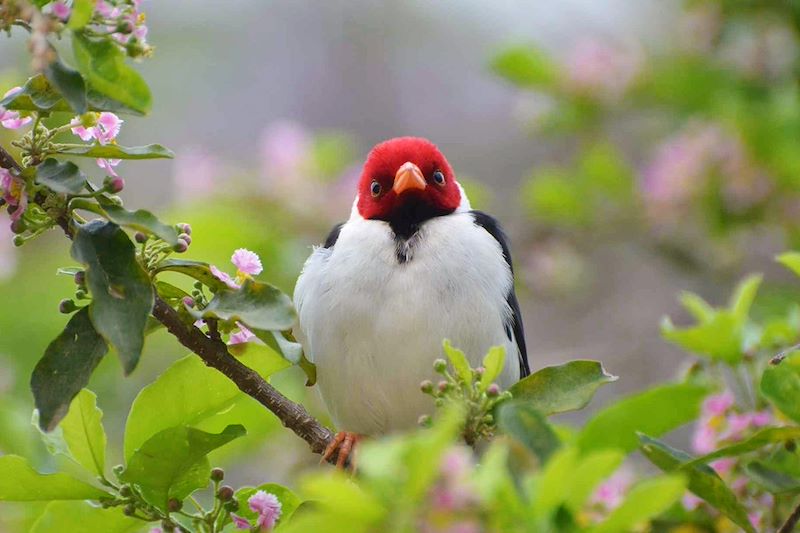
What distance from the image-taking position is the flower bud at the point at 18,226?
1.54m

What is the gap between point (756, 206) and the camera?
12.7 feet

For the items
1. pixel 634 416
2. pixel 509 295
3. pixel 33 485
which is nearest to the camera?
pixel 33 485

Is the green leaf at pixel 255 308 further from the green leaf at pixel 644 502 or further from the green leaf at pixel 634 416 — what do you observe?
the green leaf at pixel 634 416

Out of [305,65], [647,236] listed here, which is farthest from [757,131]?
[305,65]

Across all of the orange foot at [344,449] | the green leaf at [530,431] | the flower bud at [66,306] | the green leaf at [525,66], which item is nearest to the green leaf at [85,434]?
the flower bud at [66,306]

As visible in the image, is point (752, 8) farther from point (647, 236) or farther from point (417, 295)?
point (417, 295)

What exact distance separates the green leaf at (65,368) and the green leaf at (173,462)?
0.15m

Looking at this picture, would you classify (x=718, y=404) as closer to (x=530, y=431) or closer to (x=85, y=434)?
(x=530, y=431)

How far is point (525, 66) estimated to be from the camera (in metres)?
4.25

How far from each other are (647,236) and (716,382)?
2.05 m

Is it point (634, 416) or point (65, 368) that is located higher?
point (65, 368)

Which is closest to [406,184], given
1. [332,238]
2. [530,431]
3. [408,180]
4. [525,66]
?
[408,180]

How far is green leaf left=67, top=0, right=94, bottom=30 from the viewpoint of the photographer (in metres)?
1.38

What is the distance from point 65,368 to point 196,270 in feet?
0.83
